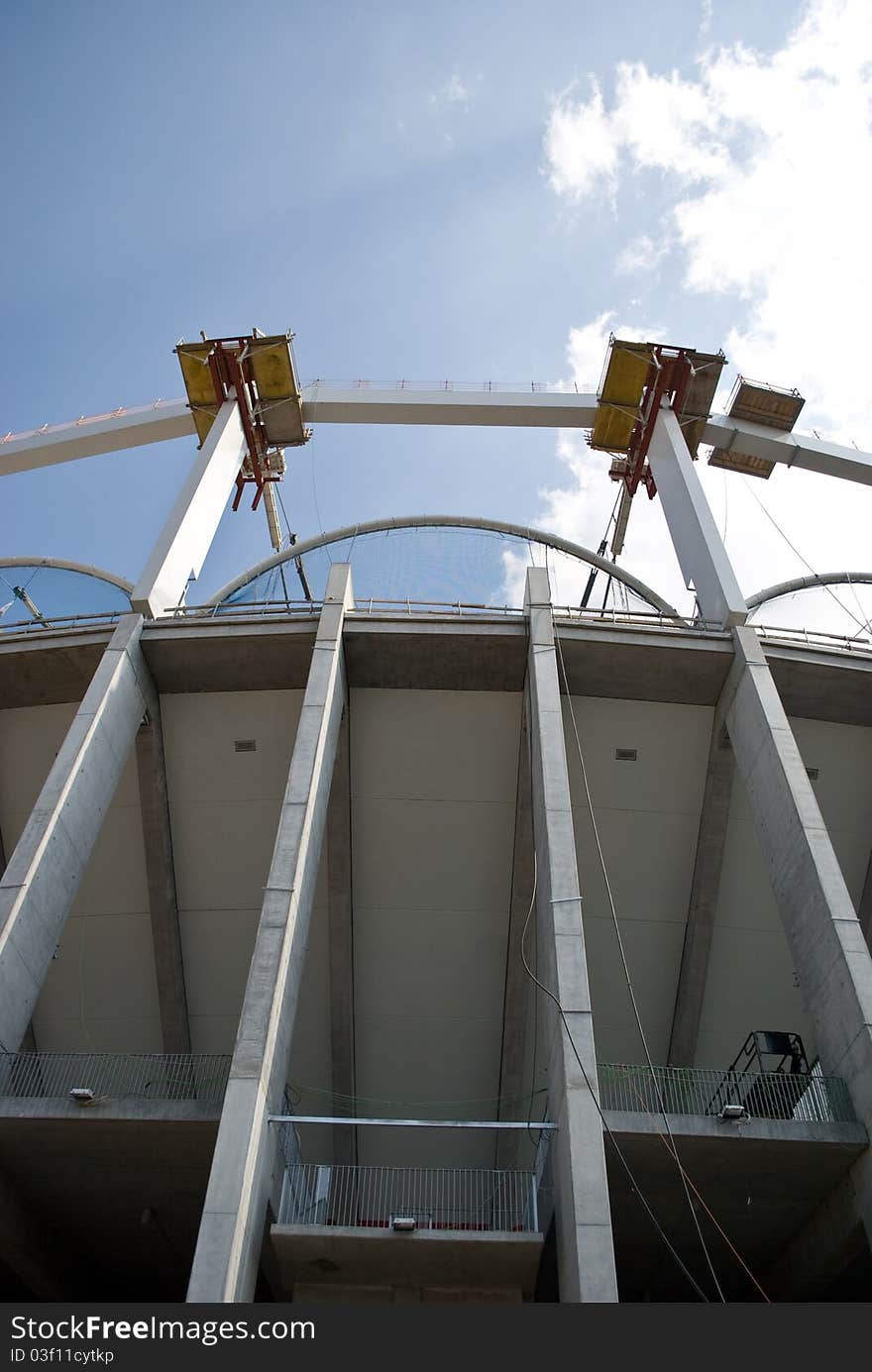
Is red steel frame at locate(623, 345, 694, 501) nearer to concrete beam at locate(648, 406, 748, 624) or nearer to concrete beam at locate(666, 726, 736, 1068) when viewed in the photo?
concrete beam at locate(648, 406, 748, 624)

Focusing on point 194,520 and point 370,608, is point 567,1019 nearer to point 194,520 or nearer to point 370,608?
point 370,608

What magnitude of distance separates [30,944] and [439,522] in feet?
46.5

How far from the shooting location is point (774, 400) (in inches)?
1131

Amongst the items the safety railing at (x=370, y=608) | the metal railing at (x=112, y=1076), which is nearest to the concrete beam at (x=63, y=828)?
the metal railing at (x=112, y=1076)

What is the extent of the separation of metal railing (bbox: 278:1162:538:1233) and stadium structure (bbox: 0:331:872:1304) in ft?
0.50

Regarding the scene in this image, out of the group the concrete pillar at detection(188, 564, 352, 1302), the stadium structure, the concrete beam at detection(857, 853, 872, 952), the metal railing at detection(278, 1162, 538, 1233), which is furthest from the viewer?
the concrete beam at detection(857, 853, 872, 952)

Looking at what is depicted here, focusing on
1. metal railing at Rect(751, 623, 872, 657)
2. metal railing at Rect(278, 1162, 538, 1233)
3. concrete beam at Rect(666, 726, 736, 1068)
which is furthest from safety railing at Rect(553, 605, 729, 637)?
metal railing at Rect(278, 1162, 538, 1233)

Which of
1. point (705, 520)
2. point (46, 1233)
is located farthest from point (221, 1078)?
point (705, 520)

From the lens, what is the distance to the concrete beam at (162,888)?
2092 cm

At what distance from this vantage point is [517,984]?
851 inches

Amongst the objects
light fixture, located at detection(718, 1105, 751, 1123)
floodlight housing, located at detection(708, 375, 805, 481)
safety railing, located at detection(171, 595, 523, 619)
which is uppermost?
floodlight housing, located at detection(708, 375, 805, 481)

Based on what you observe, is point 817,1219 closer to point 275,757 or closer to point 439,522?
point 275,757

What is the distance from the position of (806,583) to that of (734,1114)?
14.8 metres

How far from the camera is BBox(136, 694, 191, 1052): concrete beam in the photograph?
20.9 m
